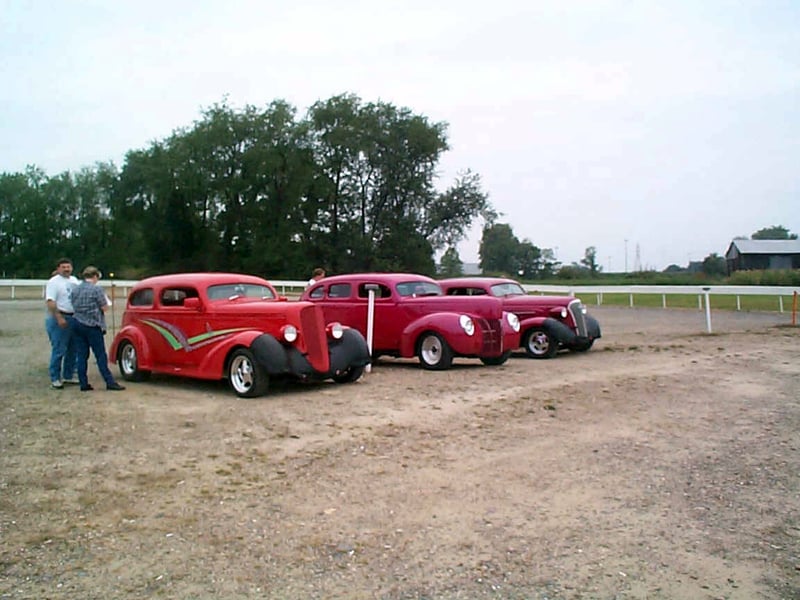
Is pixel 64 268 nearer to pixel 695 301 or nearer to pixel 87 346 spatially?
pixel 87 346

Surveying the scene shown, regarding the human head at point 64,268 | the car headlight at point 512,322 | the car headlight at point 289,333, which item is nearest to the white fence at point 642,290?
the human head at point 64,268

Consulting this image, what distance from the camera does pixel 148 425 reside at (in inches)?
321

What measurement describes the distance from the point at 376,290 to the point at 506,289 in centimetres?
358

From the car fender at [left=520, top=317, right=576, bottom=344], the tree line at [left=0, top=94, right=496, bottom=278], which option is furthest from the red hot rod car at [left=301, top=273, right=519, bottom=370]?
the tree line at [left=0, top=94, right=496, bottom=278]

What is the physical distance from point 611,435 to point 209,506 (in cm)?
419

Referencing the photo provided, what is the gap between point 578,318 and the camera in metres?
15.8

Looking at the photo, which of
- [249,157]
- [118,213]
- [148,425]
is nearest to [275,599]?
[148,425]

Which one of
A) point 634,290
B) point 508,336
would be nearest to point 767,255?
point 634,290

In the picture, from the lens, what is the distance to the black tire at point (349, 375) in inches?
448

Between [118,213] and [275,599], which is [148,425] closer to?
[275,599]

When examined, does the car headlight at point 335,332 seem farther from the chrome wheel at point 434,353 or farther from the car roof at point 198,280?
the chrome wheel at point 434,353

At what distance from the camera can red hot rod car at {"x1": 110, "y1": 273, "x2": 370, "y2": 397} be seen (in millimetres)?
10109

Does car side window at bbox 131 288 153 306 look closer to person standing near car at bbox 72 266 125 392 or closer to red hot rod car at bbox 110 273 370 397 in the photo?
red hot rod car at bbox 110 273 370 397

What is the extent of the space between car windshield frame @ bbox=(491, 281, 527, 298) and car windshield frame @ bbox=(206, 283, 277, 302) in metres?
5.79
